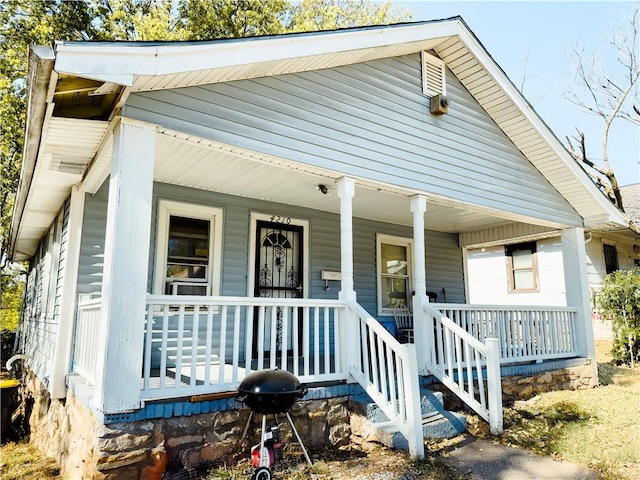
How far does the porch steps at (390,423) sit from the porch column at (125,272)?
2052 mm

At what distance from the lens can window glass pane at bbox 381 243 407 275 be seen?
803 centimetres

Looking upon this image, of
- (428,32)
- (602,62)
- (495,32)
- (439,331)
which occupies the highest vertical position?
(602,62)

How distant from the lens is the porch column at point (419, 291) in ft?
16.8

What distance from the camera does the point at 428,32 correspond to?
5.55 metres

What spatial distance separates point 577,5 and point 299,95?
8415mm

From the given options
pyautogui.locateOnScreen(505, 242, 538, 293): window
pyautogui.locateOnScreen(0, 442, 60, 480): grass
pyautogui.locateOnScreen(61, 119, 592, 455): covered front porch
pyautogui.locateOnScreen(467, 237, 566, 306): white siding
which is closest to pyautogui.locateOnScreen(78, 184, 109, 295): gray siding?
pyautogui.locateOnScreen(61, 119, 592, 455): covered front porch

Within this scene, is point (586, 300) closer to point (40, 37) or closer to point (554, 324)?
point (554, 324)

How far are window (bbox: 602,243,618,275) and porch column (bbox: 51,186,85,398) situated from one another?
1225 cm

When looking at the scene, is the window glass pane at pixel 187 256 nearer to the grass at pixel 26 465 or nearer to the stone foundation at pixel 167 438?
the stone foundation at pixel 167 438

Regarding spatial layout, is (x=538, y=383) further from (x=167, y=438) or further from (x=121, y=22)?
(x=121, y=22)

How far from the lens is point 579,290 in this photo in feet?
24.0

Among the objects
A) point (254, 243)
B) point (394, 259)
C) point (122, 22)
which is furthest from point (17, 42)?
point (394, 259)

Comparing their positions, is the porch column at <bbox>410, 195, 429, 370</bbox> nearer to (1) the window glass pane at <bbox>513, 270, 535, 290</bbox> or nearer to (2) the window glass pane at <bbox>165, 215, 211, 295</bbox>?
(2) the window glass pane at <bbox>165, 215, 211, 295</bbox>

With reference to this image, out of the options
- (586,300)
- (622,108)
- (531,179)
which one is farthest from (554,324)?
(622,108)
